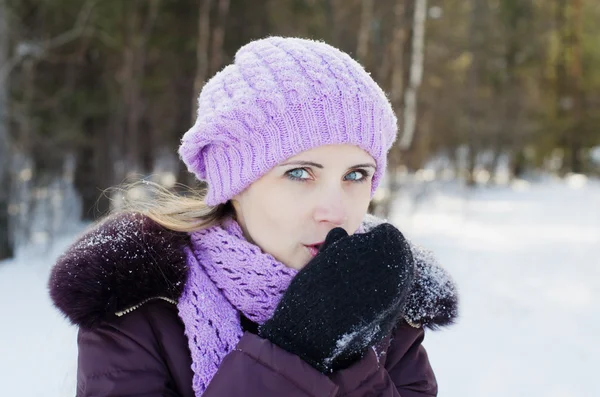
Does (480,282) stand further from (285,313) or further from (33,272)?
(285,313)

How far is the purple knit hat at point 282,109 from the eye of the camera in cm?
162

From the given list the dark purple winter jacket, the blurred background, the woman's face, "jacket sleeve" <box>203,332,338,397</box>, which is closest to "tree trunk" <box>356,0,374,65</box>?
the blurred background

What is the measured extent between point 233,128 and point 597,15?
1195 inches

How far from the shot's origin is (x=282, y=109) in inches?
64.2

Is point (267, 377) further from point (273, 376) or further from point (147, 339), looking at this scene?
point (147, 339)

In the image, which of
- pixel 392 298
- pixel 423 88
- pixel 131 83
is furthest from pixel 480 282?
pixel 423 88

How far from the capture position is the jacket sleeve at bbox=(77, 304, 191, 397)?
59.4 inches

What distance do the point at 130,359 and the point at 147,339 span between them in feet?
0.22

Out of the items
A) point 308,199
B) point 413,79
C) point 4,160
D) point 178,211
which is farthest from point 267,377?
point 413,79

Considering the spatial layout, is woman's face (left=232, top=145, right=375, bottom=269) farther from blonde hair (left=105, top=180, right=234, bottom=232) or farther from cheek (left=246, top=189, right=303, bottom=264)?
blonde hair (left=105, top=180, right=234, bottom=232)

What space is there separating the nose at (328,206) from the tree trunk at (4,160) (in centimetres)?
710

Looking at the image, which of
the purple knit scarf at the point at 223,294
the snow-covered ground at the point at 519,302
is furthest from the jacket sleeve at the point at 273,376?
the snow-covered ground at the point at 519,302

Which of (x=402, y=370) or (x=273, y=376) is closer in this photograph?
(x=273, y=376)

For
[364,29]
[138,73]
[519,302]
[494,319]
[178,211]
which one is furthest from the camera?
[138,73]
